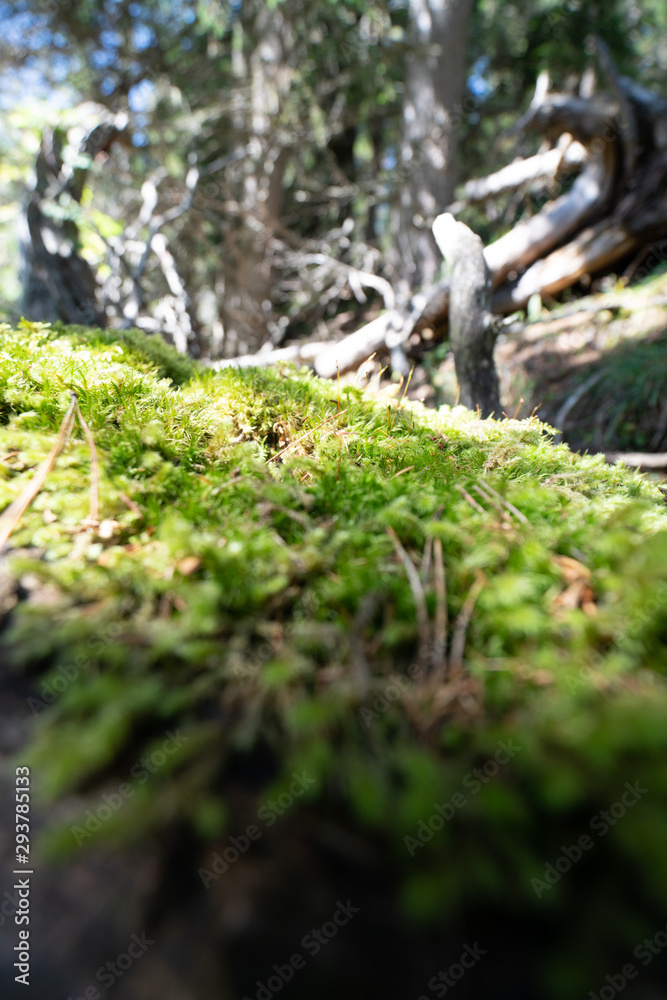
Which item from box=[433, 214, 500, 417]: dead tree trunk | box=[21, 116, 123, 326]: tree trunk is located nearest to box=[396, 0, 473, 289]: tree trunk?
box=[433, 214, 500, 417]: dead tree trunk

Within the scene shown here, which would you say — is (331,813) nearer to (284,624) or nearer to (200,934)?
(200,934)

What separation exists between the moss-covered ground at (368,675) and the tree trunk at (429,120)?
6.66 m

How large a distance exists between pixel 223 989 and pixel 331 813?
26 centimetres

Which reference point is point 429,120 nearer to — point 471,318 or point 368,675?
point 471,318

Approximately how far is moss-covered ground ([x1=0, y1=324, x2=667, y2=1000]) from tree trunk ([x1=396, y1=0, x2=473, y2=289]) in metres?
6.66

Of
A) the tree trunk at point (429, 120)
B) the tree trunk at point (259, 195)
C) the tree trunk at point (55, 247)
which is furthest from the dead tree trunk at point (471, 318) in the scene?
the tree trunk at point (259, 195)

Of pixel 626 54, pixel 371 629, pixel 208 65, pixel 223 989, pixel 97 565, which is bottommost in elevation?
pixel 223 989

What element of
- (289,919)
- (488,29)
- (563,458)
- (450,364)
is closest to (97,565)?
(289,919)

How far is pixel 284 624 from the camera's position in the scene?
3.51 feet

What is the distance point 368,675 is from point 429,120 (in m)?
8.48

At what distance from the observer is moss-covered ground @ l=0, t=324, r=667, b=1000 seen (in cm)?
73

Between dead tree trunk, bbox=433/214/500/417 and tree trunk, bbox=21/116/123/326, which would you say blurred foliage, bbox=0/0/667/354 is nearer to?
tree trunk, bbox=21/116/123/326

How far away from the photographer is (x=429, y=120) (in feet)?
23.0

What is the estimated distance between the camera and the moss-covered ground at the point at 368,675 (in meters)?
0.73
